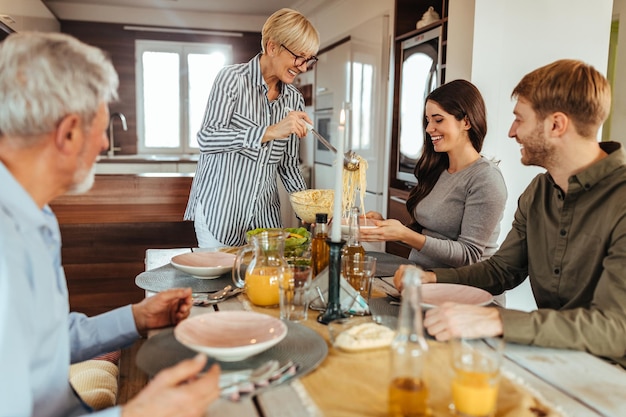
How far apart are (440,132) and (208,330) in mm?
1445

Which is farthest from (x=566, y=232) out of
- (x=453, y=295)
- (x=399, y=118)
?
(x=399, y=118)

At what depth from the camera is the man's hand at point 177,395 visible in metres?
0.83

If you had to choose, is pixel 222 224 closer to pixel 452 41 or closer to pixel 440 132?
pixel 440 132

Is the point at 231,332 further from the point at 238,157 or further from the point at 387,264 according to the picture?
the point at 238,157

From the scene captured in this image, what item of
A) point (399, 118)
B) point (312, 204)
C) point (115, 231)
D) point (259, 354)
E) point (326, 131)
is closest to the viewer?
point (259, 354)

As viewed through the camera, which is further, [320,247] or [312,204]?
[312,204]

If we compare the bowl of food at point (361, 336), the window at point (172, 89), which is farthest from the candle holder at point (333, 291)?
the window at point (172, 89)

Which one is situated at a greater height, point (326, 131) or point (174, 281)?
point (326, 131)

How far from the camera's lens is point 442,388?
3.18ft

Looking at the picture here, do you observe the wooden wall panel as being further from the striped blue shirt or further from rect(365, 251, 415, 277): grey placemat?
rect(365, 251, 415, 277): grey placemat

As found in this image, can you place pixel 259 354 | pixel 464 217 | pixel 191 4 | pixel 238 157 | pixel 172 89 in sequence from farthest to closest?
pixel 172 89
pixel 191 4
pixel 238 157
pixel 464 217
pixel 259 354

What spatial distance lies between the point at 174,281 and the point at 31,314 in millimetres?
806

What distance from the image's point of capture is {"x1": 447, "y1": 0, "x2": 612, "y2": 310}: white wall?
2994 millimetres

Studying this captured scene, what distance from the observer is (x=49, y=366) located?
0.97m
